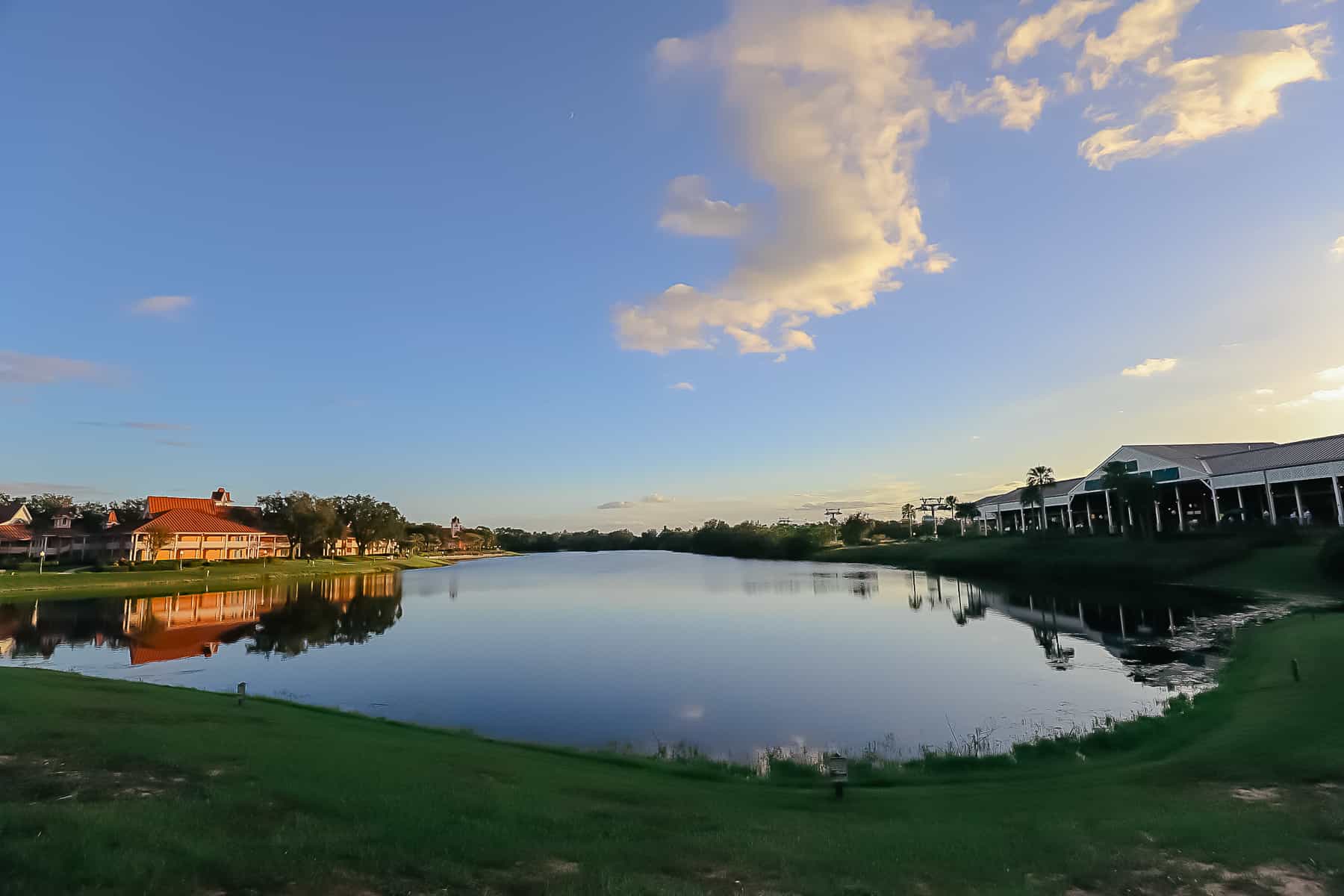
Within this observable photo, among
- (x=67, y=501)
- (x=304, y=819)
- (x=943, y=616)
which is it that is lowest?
(x=943, y=616)

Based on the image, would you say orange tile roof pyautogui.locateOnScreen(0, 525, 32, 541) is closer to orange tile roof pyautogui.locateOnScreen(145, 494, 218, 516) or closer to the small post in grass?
orange tile roof pyautogui.locateOnScreen(145, 494, 218, 516)

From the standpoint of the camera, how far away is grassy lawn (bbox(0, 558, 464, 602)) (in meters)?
59.1

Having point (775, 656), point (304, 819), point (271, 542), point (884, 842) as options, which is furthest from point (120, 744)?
point (271, 542)

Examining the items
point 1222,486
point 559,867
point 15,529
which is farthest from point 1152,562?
point 15,529

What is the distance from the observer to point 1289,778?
11.9m

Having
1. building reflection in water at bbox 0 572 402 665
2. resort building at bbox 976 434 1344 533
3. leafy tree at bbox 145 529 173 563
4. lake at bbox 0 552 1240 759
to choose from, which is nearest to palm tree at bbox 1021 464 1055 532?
resort building at bbox 976 434 1344 533

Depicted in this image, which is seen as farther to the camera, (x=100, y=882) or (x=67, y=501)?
(x=67, y=501)

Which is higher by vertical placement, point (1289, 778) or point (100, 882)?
point (100, 882)

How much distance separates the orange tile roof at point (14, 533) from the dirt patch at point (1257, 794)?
13169 centimetres

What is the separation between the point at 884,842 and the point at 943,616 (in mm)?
44441

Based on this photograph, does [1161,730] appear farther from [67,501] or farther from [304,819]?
[67,501]

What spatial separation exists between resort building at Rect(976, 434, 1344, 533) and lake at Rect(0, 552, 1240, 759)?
22.4 metres

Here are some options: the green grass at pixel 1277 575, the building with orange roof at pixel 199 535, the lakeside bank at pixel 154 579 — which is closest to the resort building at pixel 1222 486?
the green grass at pixel 1277 575

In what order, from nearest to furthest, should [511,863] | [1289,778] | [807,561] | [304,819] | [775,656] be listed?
1. [511,863]
2. [304,819]
3. [1289,778]
4. [775,656]
5. [807,561]
